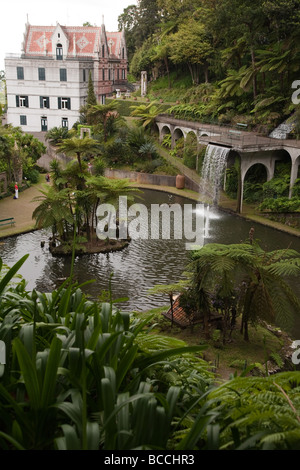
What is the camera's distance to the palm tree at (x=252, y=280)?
31.6 feet

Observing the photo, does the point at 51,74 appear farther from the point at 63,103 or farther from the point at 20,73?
the point at 20,73

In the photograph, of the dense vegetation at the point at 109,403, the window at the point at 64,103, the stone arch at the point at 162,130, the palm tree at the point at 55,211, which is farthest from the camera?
the window at the point at 64,103

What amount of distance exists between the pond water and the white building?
91.4 ft

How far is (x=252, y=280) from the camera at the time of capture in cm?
973

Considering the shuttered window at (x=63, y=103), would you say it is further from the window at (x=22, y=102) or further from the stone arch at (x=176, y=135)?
the stone arch at (x=176, y=135)

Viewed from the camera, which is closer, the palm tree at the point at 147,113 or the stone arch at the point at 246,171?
the stone arch at the point at 246,171

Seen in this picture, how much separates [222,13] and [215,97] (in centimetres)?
557

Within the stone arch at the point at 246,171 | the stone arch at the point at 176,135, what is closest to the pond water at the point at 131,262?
the stone arch at the point at 246,171

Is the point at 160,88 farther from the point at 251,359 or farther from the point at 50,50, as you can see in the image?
the point at 251,359

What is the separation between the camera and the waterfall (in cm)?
2486

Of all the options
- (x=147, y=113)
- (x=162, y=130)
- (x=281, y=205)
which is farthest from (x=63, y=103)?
(x=281, y=205)

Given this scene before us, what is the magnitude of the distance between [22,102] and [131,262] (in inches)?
1334

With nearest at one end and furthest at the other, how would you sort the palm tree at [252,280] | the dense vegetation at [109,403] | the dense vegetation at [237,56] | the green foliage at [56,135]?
1. the dense vegetation at [109,403]
2. the palm tree at [252,280]
3. the dense vegetation at [237,56]
4. the green foliage at [56,135]

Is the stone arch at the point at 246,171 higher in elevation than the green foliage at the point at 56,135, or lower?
lower
